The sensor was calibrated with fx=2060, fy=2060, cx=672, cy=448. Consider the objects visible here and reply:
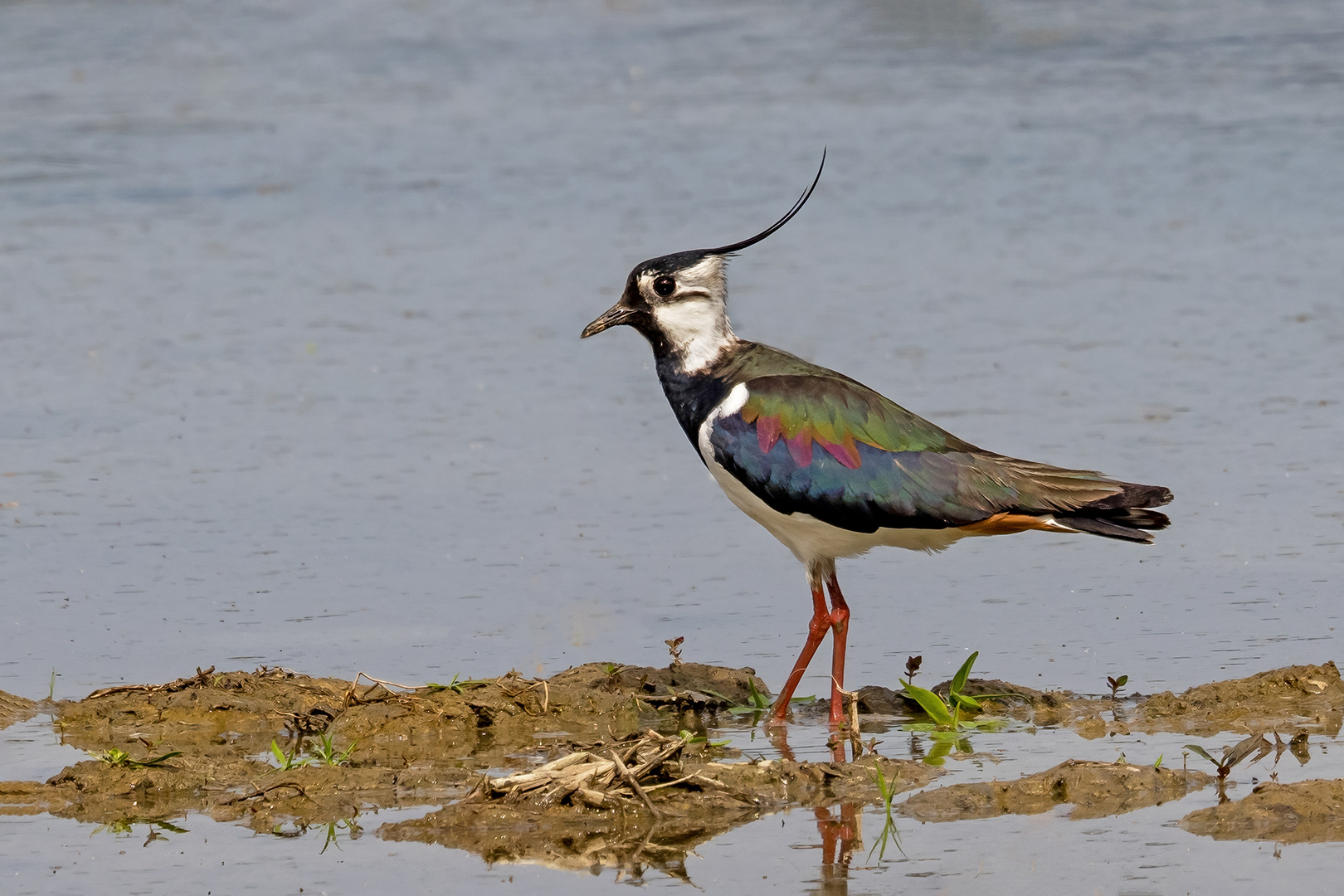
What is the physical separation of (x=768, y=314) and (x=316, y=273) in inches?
106

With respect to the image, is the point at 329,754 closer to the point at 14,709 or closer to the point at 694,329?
the point at 14,709

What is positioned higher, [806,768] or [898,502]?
[898,502]

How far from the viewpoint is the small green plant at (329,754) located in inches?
217

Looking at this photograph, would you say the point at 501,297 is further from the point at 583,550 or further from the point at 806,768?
the point at 806,768

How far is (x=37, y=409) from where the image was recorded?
9.55 m

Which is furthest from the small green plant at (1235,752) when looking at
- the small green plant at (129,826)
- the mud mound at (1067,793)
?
the small green plant at (129,826)

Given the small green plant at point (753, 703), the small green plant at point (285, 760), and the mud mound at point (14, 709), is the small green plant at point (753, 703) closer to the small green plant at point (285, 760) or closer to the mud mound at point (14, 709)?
the small green plant at point (285, 760)

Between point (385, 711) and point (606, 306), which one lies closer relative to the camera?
point (385, 711)

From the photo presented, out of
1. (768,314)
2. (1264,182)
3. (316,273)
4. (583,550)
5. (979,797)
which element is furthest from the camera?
(1264,182)

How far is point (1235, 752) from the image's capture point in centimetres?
517

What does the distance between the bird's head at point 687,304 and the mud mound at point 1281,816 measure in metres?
2.55

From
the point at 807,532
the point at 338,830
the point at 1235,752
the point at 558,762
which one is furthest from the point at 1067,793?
the point at 338,830

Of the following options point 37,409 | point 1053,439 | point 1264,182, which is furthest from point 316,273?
point 1264,182

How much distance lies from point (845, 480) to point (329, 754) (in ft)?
5.96
